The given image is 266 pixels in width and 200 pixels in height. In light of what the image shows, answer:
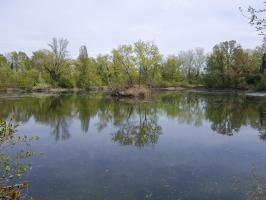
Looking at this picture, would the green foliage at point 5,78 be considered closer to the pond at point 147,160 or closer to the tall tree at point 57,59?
the tall tree at point 57,59

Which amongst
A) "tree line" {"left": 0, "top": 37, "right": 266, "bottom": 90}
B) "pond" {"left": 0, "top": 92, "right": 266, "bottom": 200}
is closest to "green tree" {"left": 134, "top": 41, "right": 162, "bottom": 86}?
"tree line" {"left": 0, "top": 37, "right": 266, "bottom": 90}

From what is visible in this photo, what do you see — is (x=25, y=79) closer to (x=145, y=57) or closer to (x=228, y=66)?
(x=145, y=57)

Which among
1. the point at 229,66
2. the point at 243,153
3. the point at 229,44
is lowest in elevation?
the point at 243,153

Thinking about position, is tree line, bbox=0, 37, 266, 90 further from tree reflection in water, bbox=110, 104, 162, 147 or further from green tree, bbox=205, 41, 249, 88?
tree reflection in water, bbox=110, 104, 162, 147

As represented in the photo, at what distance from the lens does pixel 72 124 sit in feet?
46.8

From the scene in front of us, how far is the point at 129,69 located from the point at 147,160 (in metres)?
29.8

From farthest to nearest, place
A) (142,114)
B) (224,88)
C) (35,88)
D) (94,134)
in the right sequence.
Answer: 1. (224,88)
2. (35,88)
3. (142,114)
4. (94,134)

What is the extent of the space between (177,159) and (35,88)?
44168mm

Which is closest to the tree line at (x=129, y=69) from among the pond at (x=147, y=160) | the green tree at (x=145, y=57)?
the green tree at (x=145, y=57)

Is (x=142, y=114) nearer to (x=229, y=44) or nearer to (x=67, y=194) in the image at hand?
(x=67, y=194)

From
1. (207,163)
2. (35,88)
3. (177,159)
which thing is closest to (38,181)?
(177,159)

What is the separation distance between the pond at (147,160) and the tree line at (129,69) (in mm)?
21549

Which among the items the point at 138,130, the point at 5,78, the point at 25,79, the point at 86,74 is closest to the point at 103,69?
the point at 86,74

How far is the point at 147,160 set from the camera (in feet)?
26.4
